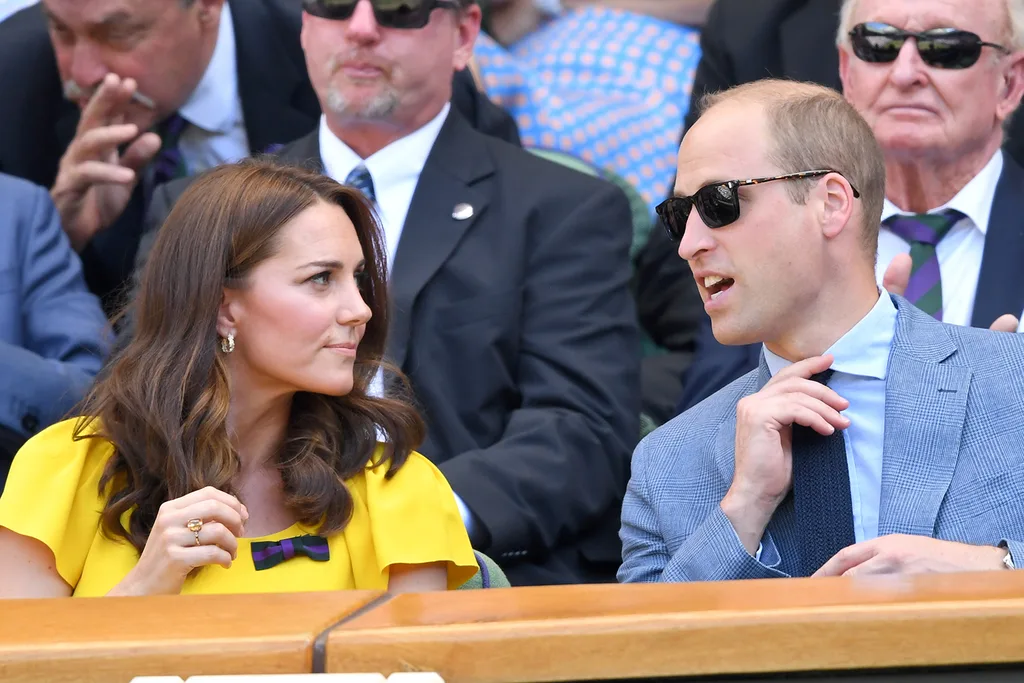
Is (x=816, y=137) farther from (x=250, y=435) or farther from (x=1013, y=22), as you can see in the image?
(x=1013, y=22)

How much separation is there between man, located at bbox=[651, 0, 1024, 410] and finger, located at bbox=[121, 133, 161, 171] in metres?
1.48

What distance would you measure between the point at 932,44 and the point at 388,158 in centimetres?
128

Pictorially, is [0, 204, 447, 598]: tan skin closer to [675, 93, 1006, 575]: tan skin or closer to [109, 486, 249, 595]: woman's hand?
[109, 486, 249, 595]: woman's hand

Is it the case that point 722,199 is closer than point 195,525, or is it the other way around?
point 195,525

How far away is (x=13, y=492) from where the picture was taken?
7.54 ft

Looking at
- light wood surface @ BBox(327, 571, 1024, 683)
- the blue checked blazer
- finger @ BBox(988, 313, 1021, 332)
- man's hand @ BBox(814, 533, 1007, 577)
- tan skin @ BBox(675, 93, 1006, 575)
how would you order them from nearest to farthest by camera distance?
light wood surface @ BBox(327, 571, 1024, 683), man's hand @ BBox(814, 533, 1007, 577), the blue checked blazer, tan skin @ BBox(675, 93, 1006, 575), finger @ BBox(988, 313, 1021, 332)

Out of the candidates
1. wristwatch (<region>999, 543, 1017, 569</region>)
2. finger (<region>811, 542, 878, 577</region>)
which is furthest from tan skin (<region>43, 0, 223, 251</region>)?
wristwatch (<region>999, 543, 1017, 569</region>)

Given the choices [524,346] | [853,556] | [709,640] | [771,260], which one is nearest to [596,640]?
[709,640]

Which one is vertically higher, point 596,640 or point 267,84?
point 596,640

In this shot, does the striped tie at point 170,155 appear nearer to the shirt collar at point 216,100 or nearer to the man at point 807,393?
the shirt collar at point 216,100

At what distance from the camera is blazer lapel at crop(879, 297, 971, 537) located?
87.2 inches

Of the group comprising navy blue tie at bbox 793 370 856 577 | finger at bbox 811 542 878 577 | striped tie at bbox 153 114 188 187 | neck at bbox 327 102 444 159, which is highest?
finger at bbox 811 542 878 577

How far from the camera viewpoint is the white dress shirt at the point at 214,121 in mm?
3984

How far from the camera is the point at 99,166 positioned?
364 centimetres
